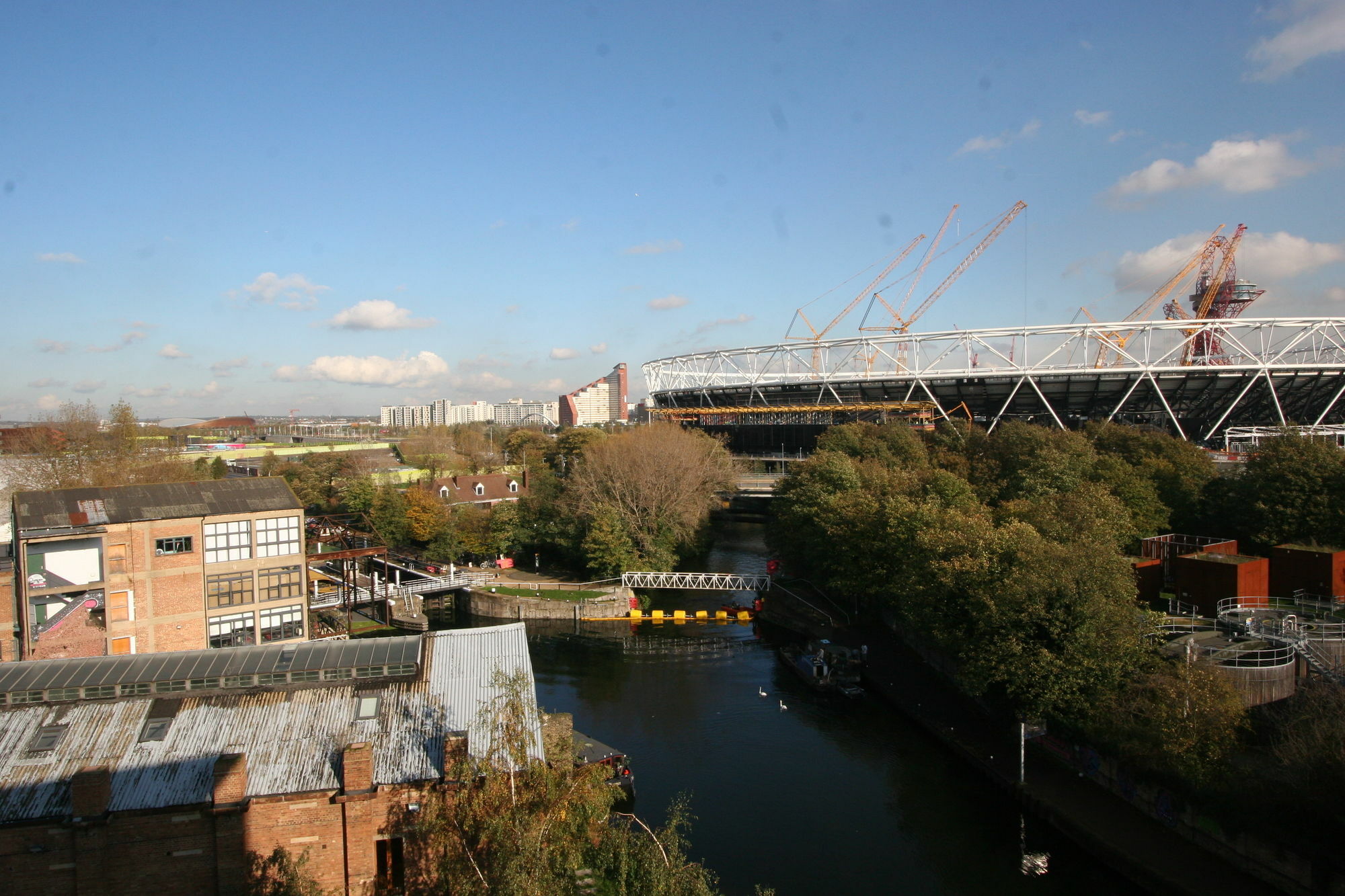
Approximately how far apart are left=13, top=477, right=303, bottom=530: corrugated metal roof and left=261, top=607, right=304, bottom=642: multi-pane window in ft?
7.89

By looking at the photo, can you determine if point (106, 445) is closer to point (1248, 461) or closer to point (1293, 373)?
point (1248, 461)

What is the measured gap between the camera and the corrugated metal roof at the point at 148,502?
16062mm

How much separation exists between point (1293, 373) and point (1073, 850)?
4069 centimetres

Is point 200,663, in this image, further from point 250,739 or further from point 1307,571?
point 1307,571

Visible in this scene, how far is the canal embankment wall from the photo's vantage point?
990 cm

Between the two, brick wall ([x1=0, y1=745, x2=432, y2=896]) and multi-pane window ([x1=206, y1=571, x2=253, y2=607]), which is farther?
multi-pane window ([x1=206, y1=571, x2=253, y2=607])

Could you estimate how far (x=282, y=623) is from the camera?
18.4m

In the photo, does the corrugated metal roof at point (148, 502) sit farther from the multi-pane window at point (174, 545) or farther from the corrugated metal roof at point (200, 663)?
the corrugated metal roof at point (200, 663)

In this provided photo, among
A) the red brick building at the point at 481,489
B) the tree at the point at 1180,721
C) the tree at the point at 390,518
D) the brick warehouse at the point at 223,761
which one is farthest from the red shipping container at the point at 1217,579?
the tree at the point at 390,518

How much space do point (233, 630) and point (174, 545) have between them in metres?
2.32

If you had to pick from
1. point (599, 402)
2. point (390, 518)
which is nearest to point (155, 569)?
point (390, 518)

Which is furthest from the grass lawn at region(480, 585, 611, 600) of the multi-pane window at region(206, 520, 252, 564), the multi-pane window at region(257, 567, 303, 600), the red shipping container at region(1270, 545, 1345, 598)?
the red shipping container at region(1270, 545, 1345, 598)

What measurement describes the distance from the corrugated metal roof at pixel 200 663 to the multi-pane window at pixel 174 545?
7.10 metres

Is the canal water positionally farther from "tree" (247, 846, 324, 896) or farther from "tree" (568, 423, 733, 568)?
"tree" (568, 423, 733, 568)
